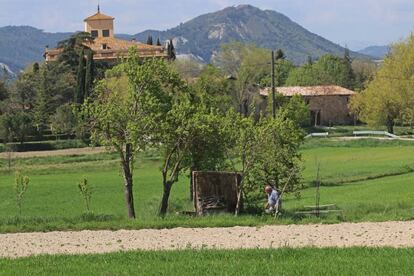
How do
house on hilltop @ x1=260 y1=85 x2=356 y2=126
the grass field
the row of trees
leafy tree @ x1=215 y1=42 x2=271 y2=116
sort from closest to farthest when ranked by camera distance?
the grass field < the row of trees < leafy tree @ x1=215 y1=42 x2=271 y2=116 < house on hilltop @ x1=260 y1=85 x2=356 y2=126

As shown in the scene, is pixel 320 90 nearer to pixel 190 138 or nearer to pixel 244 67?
pixel 244 67

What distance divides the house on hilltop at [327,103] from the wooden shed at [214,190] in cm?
9975

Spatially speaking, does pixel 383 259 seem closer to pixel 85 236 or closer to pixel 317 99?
pixel 85 236

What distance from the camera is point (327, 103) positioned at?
429 feet

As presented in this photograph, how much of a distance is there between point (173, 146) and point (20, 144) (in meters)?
66.3

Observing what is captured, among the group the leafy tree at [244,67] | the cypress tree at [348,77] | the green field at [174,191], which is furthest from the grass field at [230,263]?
the cypress tree at [348,77]

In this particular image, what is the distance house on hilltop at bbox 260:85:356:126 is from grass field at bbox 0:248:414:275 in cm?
11129

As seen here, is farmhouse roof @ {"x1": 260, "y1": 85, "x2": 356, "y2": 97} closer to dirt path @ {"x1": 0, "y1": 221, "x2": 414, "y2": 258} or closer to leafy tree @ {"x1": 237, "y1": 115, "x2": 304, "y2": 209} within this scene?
leafy tree @ {"x1": 237, "y1": 115, "x2": 304, "y2": 209}

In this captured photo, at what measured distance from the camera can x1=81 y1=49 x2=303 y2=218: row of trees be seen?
26.8 meters

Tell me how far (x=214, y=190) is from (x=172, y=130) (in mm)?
2951

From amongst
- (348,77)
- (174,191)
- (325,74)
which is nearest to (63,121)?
(174,191)

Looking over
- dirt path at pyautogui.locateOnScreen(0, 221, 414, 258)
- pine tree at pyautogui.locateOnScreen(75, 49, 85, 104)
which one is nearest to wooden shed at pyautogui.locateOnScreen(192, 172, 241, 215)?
dirt path at pyautogui.locateOnScreen(0, 221, 414, 258)

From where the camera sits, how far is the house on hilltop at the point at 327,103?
Answer: 130 meters

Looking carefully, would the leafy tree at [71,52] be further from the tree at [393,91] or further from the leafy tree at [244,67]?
the tree at [393,91]
